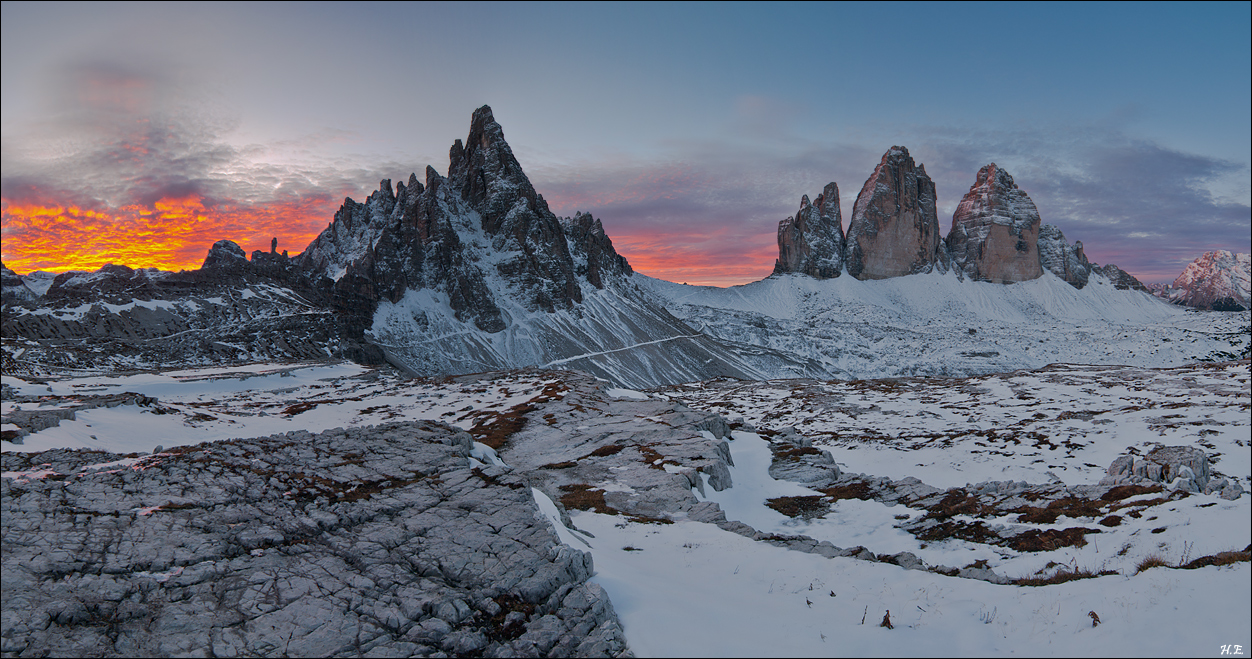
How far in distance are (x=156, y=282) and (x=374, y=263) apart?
196ft

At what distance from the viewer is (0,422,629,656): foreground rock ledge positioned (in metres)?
10.1

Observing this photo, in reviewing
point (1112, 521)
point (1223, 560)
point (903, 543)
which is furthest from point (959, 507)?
point (1223, 560)

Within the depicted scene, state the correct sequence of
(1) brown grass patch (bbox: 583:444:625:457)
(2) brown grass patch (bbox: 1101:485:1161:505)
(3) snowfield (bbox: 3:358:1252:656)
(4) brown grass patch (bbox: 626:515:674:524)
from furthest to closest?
(1) brown grass patch (bbox: 583:444:625:457)
(2) brown grass patch (bbox: 1101:485:1161:505)
(4) brown grass patch (bbox: 626:515:674:524)
(3) snowfield (bbox: 3:358:1252:656)

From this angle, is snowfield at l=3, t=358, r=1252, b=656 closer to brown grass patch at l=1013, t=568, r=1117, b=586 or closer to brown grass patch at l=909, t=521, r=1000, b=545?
brown grass patch at l=909, t=521, r=1000, b=545

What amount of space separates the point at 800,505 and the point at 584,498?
11.9 metres

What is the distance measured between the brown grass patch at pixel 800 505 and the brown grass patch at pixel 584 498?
32.1ft

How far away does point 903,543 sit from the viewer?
22.9m

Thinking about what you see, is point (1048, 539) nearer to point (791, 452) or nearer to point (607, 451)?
point (791, 452)

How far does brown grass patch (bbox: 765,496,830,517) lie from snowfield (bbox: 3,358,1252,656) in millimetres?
465

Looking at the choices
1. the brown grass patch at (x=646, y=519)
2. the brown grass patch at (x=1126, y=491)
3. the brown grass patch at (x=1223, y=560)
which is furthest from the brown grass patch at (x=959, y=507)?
the brown grass patch at (x=646, y=519)

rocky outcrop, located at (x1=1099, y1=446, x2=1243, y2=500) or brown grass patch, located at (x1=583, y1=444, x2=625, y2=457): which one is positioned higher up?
rocky outcrop, located at (x1=1099, y1=446, x2=1243, y2=500)

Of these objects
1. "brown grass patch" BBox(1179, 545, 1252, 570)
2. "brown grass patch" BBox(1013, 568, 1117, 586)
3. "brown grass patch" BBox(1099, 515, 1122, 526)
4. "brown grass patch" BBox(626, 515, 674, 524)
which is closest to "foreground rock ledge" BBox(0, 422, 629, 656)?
"brown grass patch" BBox(626, 515, 674, 524)

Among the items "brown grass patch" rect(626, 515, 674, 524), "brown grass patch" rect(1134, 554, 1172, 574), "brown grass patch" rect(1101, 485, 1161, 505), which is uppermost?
"brown grass patch" rect(1134, 554, 1172, 574)

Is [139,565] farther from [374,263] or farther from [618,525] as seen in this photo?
[374,263]
